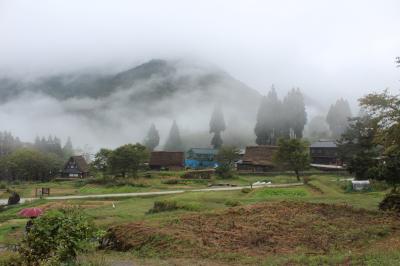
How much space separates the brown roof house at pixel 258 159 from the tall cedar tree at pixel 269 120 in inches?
685

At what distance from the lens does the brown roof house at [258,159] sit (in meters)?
82.1

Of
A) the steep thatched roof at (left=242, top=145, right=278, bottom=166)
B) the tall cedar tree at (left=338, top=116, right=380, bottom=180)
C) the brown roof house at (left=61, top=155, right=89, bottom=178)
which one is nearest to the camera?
the tall cedar tree at (left=338, top=116, right=380, bottom=180)

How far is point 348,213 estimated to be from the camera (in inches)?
794

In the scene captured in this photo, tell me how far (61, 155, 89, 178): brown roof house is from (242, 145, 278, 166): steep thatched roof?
37.9m

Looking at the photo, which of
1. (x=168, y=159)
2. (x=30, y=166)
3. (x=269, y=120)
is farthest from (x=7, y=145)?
(x=269, y=120)

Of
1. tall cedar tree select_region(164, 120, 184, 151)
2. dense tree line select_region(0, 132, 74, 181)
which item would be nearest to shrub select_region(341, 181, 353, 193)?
dense tree line select_region(0, 132, 74, 181)

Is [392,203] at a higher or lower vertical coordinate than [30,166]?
lower

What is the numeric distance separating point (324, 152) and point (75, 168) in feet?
185

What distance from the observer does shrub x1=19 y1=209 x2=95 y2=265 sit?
11.3m

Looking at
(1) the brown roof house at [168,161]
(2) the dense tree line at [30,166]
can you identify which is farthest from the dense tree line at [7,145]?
(1) the brown roof house at [168,161]

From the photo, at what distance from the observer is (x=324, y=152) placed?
86375mm

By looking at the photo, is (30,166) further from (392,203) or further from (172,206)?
(392,203)

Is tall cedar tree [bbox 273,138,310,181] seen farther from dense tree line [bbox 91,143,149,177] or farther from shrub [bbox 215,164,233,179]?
dense tree line [bbox 91,143,149,177]

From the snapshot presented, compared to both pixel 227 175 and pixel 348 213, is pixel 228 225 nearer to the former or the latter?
pixel 348 213
